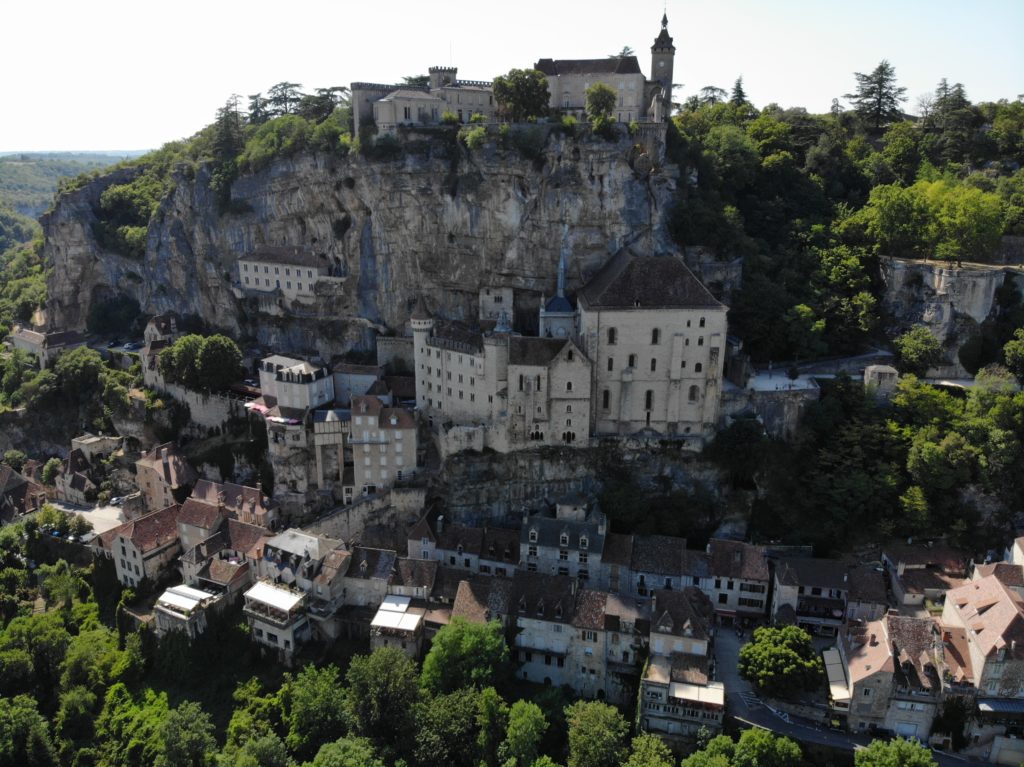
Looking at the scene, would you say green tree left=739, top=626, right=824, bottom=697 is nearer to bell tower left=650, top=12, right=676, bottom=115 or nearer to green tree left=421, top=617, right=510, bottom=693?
green tree left=421, top=617, right=510, bottom=693

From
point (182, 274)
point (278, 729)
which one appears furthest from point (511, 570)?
point (182, 274)

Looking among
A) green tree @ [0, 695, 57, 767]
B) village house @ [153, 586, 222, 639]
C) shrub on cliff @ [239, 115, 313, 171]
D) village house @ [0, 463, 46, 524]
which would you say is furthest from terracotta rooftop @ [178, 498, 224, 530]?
shrub on cliff @ [239, 115, 313, 171]

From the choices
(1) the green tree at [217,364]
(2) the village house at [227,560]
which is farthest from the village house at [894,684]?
(1) the green tree at [217,364]

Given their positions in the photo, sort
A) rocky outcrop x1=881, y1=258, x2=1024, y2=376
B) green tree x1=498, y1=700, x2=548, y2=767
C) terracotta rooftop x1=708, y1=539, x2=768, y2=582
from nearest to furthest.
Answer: green tree x1=498, y1=700, x2=548, y2=767 → terracotta rooftop x1=708, y1=539, x2=768, y2=582 → rocky outcrop x1=881, y1=258, x2=1024, y2=376

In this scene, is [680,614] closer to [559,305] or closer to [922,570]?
[922,570]

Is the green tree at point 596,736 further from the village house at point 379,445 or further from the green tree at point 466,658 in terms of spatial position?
the village house at point 379,445

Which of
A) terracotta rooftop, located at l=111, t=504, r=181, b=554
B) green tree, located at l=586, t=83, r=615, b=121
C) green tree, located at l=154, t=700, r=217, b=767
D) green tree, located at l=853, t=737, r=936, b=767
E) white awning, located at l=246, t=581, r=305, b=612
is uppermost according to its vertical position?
green tree, located at l=586, t=83, r=615, b=121
